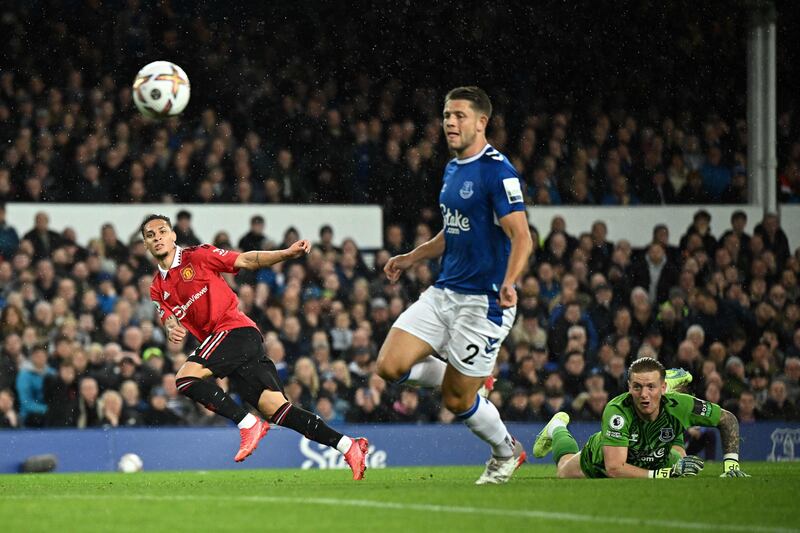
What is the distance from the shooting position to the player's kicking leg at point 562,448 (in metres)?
10.2

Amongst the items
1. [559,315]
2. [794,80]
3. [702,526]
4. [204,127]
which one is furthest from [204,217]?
[702,526]

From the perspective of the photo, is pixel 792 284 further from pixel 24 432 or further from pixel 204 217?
pixel 24 432

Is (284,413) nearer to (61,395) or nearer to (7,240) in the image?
(61,395)

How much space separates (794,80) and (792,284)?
467 cm

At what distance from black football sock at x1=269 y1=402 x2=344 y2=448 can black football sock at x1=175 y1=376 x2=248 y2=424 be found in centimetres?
31

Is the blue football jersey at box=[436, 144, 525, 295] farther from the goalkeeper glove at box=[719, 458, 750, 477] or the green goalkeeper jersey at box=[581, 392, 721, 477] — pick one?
the goalkeeper glove at box=[719, 458, 750, 477]

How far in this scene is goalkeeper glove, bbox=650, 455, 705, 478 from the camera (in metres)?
9.52

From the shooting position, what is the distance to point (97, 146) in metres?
16.4

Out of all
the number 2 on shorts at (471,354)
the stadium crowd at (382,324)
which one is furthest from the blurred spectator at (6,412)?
the number 2 on shorts at (471,354)

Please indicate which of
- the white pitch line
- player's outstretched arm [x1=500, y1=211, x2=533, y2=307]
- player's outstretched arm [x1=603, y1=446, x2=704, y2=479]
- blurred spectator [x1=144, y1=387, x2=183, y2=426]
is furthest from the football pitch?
blurred spectator [x1=144, y1=387, x2=183, y2=426]

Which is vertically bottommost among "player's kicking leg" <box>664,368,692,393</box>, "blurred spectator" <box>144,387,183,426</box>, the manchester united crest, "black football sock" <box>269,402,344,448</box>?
"blurred spectator" <box>144,387,183,426</box>

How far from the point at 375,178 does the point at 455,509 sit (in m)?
11.7

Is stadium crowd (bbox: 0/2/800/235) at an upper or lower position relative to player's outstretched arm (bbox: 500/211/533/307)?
upper

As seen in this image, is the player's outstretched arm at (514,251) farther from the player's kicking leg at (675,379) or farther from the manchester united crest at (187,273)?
the player's kicking leg at (675,379)
